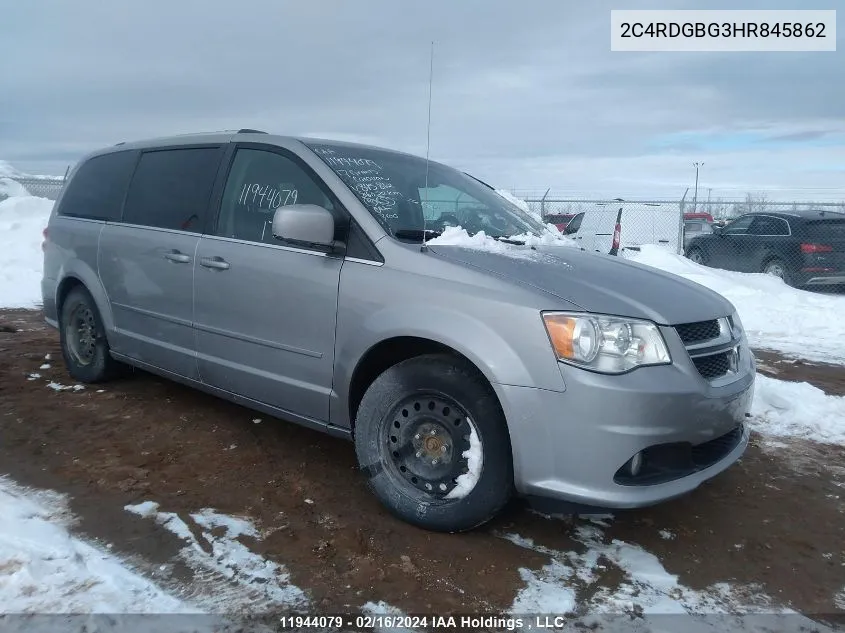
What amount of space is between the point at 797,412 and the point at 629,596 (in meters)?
2.94

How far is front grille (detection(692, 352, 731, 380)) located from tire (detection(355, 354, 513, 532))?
2.87 ft

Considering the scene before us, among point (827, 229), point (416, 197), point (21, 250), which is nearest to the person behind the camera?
point (416, 197)

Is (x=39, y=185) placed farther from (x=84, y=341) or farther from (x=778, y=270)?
(x=778, y=270)

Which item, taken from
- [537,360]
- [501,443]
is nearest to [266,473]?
[501,443]

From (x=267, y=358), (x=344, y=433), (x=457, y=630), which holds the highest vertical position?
(x=267, y=358)

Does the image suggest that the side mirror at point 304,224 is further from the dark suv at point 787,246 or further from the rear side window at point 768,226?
the rear side window at point 768,226

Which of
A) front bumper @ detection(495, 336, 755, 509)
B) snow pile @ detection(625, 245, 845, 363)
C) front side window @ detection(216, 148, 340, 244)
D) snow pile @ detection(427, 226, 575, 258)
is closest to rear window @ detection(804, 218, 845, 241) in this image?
snow pile @ detection(625, 245, 845, 363)

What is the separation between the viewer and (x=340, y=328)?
10.5ft

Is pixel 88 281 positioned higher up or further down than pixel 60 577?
higher up

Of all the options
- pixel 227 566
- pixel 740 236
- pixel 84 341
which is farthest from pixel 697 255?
pixel 227 566

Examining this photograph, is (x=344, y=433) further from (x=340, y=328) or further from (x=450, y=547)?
(x=450, y=547)

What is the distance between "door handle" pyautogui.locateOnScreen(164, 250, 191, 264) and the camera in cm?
393

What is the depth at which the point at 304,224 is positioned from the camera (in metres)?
3.10

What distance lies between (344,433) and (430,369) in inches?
27.6
